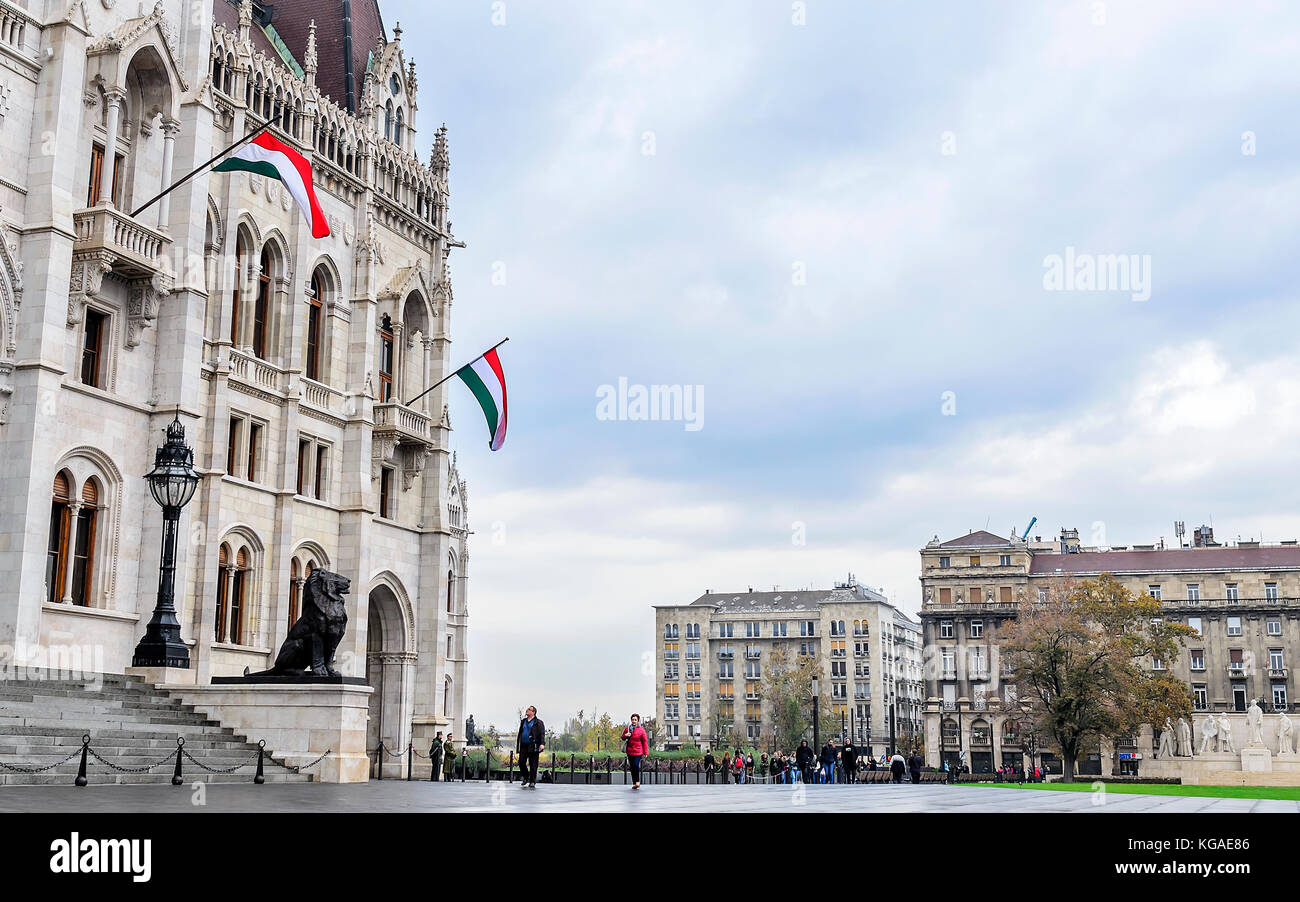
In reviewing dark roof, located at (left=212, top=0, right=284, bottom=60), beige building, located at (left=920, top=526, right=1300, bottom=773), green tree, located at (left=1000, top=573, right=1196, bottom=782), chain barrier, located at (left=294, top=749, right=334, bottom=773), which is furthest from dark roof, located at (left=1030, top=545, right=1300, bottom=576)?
chain barrier, located at (left=294, top=749, right=334, bottom=773)

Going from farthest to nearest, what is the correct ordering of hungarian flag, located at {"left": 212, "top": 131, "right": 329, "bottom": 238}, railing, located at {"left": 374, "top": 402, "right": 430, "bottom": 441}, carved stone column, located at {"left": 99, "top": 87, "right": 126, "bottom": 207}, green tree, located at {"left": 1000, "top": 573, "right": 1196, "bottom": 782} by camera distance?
green tree, located at {"left": 1000, "top": 573, "right": 1196, "bottom": 782} → railing, located at {"left": 374, "top": 402, "right": 430, "bottom": 441} → carved stone column, located at {"left": 99, "top": 87, "right": 126, "bottom": 207} → hungarian flag, located at {"left": 212, "top": 131, "right": 329, "bottom": 238}

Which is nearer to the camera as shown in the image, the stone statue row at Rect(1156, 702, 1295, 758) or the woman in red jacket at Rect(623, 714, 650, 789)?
the woman in red jacket at Rect(623, 714, 650, 789)

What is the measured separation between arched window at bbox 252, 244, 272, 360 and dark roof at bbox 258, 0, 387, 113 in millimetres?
7770

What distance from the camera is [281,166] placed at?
29109mm

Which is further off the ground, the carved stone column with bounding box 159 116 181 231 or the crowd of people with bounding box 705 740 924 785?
the carved stone column with bounding box 159 116 181 231

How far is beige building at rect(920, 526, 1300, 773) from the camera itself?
110188 mm

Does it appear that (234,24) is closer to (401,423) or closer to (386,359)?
(386,359)

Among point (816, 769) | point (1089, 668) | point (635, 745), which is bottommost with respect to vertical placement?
point (816, 769)

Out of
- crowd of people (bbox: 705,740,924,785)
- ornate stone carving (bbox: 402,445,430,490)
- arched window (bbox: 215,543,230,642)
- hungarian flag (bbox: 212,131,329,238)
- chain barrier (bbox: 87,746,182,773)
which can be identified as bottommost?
crowd of people (bbox: 705,740,924,785)

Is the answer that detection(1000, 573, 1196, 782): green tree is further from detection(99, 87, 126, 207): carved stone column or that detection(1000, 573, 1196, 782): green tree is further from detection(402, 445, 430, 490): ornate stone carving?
detection(99, 87, 126, 207): carved stone column

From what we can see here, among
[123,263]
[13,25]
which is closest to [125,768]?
[123,263]

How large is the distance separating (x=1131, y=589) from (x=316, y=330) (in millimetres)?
97692

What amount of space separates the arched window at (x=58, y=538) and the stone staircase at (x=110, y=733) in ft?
7.99
